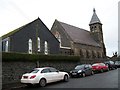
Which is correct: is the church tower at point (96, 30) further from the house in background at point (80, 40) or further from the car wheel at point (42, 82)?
the car wheel at point (42, 82)

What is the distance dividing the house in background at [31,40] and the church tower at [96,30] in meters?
30.3

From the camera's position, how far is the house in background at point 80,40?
5016 centimetres

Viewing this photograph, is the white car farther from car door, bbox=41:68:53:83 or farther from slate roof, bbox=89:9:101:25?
slate roof, bbox=89:9:101:25

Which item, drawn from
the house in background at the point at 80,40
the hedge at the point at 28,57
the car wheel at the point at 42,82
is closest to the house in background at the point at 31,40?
the house in background at the point at 80,40

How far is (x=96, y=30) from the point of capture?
66938 millimetres

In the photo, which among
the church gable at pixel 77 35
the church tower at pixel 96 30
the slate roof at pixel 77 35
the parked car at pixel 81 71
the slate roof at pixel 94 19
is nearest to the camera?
the parked car at pixel 81 71

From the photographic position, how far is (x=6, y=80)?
17859 millimetres

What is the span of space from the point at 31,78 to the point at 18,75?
5.51 metres

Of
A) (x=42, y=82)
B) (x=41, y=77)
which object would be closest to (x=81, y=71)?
(x=42, y=82)

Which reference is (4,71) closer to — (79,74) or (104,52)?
(79,74)

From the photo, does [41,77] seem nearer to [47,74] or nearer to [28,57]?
[47,74]

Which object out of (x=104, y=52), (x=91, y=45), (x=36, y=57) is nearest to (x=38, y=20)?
(x=36, y=57)

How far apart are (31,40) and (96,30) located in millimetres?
37529

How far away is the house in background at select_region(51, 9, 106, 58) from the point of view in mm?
50156
